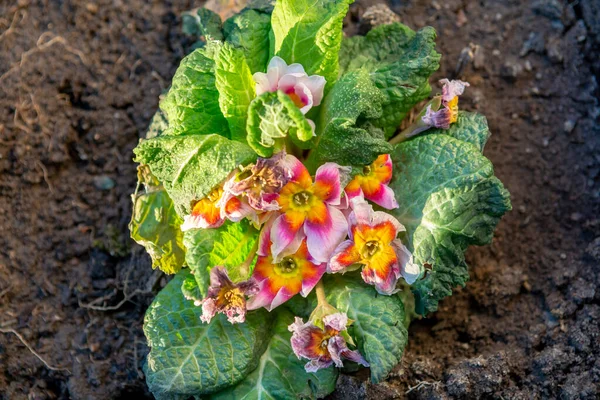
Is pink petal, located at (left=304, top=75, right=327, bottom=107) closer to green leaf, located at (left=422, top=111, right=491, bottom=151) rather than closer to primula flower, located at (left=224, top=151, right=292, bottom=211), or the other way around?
primula flower, located at (left=224, top=151, right=292, bottom=211)

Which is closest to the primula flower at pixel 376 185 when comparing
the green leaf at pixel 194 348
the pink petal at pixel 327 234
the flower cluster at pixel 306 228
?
the flower cluster at pixel 306 228

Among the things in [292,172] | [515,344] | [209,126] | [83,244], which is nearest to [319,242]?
[292,172]

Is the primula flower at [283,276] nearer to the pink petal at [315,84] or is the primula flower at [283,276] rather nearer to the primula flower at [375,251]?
the primula flower at [375,251]

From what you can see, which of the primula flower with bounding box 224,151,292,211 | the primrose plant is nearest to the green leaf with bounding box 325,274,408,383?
the primrose plant

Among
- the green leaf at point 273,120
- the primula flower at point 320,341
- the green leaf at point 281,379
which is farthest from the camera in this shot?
the green leaf at point 281,379

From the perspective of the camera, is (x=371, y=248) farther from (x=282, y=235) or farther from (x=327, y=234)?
(x=282, y=235)

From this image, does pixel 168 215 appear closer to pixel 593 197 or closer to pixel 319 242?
pixel 319 242

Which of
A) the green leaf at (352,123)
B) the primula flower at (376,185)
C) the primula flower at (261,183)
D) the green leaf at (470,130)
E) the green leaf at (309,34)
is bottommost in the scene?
the primula flower at (376,185)
